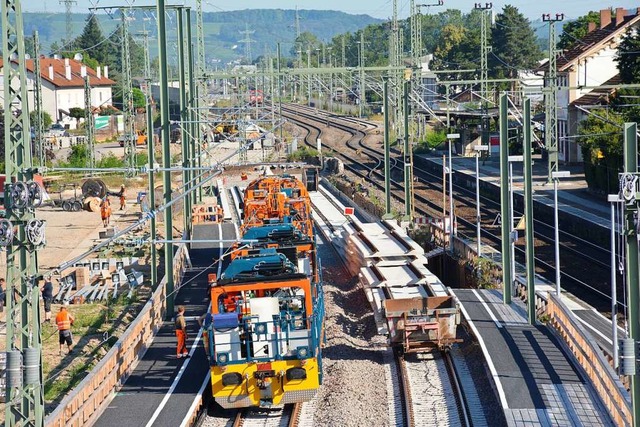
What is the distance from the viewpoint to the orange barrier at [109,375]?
17.8 meters

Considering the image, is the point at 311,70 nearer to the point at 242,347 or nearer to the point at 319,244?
the point at 319,244

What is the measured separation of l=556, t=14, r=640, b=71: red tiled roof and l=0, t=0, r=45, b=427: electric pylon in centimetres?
5462

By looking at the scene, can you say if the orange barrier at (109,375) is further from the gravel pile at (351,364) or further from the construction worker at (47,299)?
the construction worker at (47,299)

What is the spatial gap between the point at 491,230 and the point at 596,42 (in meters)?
28.8

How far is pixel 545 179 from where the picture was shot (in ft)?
194

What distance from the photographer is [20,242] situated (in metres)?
16.1

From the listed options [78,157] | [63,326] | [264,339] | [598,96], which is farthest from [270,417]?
[78,157]

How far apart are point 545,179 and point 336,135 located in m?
36.7

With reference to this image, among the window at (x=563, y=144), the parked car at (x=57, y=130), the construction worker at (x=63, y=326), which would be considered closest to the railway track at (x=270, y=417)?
the construction worker at (x=63, y=326)

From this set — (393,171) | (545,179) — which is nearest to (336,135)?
(393,171)

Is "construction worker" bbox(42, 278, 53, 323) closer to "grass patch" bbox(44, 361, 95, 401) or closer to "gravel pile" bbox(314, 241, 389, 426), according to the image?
"grass patch" bbox(44, 361, 95, 401)

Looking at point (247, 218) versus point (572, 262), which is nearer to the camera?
point (247, 218)

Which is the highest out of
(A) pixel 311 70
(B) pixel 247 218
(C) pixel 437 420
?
(A) pixel 311 70

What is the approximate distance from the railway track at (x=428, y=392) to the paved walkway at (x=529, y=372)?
2.62ft
